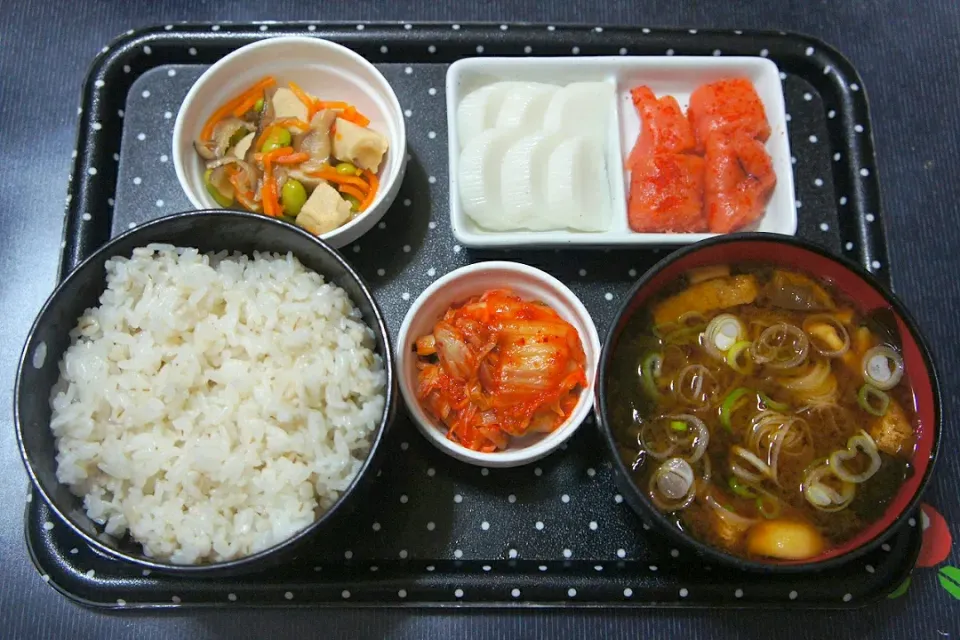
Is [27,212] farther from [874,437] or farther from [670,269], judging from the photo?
[874,437]

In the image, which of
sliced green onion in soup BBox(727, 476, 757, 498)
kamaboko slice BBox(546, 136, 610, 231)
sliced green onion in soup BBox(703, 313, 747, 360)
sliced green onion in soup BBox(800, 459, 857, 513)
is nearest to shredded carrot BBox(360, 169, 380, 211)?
kamaboko slice BBox(546, 136, 610, 231)

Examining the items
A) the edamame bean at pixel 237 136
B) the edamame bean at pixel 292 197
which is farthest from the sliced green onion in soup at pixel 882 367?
the edamame bean at pixel 237 136

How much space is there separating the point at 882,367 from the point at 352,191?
5.32 feet

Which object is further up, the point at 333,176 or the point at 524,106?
the point at 524,106

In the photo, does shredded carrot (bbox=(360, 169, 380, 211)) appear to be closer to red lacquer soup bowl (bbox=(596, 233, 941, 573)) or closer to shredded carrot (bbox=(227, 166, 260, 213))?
shredded carrot (bbox=(227, 166, 260, 213))

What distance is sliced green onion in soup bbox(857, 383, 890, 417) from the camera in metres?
1.97

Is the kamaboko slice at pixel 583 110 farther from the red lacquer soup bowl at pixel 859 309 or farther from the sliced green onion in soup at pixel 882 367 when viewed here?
the sliced green onion in soup at pixel 882 367

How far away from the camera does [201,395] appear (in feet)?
6.45

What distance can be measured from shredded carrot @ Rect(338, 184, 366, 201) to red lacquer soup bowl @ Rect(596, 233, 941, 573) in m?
0.94

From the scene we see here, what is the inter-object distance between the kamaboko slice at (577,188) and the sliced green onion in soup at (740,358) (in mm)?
591

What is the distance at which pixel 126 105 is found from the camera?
260 cm

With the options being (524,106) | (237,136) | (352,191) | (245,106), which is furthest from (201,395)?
(524,106)

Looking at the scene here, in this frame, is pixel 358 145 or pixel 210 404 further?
pixel 358 145

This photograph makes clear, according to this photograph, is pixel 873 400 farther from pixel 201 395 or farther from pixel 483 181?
pixel 201 395
